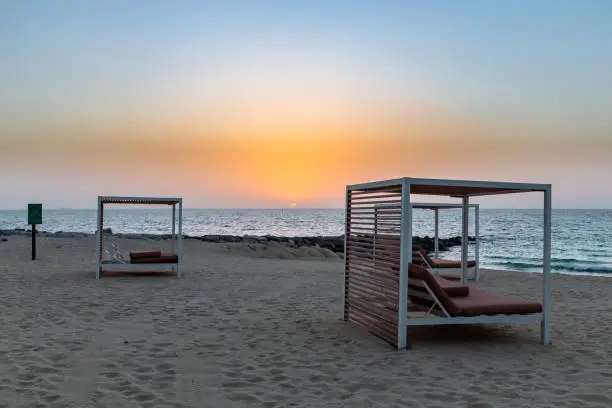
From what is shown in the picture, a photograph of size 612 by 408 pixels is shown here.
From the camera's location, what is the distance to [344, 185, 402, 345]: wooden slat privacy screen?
6.50 meters

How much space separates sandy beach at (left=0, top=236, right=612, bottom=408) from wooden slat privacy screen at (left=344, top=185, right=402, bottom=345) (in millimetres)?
235

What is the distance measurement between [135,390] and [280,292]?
6.30m

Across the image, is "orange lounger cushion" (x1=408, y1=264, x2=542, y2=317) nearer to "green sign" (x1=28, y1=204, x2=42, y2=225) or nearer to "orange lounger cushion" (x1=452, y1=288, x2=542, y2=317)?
"orange lounger cushion" (x1=452, y1=288, x2=542, y2=317)

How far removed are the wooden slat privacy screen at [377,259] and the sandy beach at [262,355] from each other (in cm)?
23

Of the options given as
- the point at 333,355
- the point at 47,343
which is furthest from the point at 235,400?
the point at 47,343

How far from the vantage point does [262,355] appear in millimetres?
5969

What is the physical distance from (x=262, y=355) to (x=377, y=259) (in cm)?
196

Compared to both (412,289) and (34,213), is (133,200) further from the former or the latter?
(412,289)

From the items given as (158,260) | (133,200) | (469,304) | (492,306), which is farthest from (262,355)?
(133,200)

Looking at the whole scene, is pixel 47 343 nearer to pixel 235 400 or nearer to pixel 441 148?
pixel 235 400

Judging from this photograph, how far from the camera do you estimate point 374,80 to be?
1557 cm

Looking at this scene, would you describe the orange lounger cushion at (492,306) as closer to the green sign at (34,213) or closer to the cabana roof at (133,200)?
the cabana roof at (133,200)

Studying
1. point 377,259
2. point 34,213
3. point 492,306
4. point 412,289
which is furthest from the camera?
point 34,213

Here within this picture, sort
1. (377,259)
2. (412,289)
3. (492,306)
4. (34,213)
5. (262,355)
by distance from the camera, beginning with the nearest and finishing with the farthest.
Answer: (262,355) < (492,306) < (412,289) < (377,259) < (34,213)
